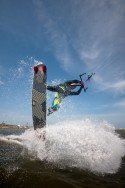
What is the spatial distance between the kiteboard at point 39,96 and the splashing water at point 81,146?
104cm

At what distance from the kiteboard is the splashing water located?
104 centimetres

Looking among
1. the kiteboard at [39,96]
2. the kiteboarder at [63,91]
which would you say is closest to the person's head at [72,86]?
the kiteboarder at [63,91]

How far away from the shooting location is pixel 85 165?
46.1ft

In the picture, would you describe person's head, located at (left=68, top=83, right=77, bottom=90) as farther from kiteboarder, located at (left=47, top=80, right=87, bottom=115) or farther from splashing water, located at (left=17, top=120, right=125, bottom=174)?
splashing water, located at (left=17, top=120, right=125, bottom=174)

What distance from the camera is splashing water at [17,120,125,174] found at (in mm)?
14258

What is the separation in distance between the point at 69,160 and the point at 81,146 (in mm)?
1371

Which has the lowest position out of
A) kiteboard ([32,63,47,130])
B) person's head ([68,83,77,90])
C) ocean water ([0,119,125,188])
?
Result: ocean water ([0,119,125,188])

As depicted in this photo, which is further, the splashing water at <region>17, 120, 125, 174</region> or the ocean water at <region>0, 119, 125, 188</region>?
the splashing water at <region>17, 120, 125, 174</region>

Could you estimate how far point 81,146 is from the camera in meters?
15.6

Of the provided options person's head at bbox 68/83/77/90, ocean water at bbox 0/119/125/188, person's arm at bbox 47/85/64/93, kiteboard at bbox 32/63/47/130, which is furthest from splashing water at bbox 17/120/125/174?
person's head at bbox 68/83/77/90

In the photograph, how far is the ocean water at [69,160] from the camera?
34.7ft

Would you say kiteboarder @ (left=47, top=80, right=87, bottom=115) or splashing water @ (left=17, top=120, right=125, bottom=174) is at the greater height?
kiteboarder @ (left=47, top=80, right=87, bottom=115)

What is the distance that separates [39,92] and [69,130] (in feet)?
13.7

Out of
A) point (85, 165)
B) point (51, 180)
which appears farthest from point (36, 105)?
point (51, 180)
